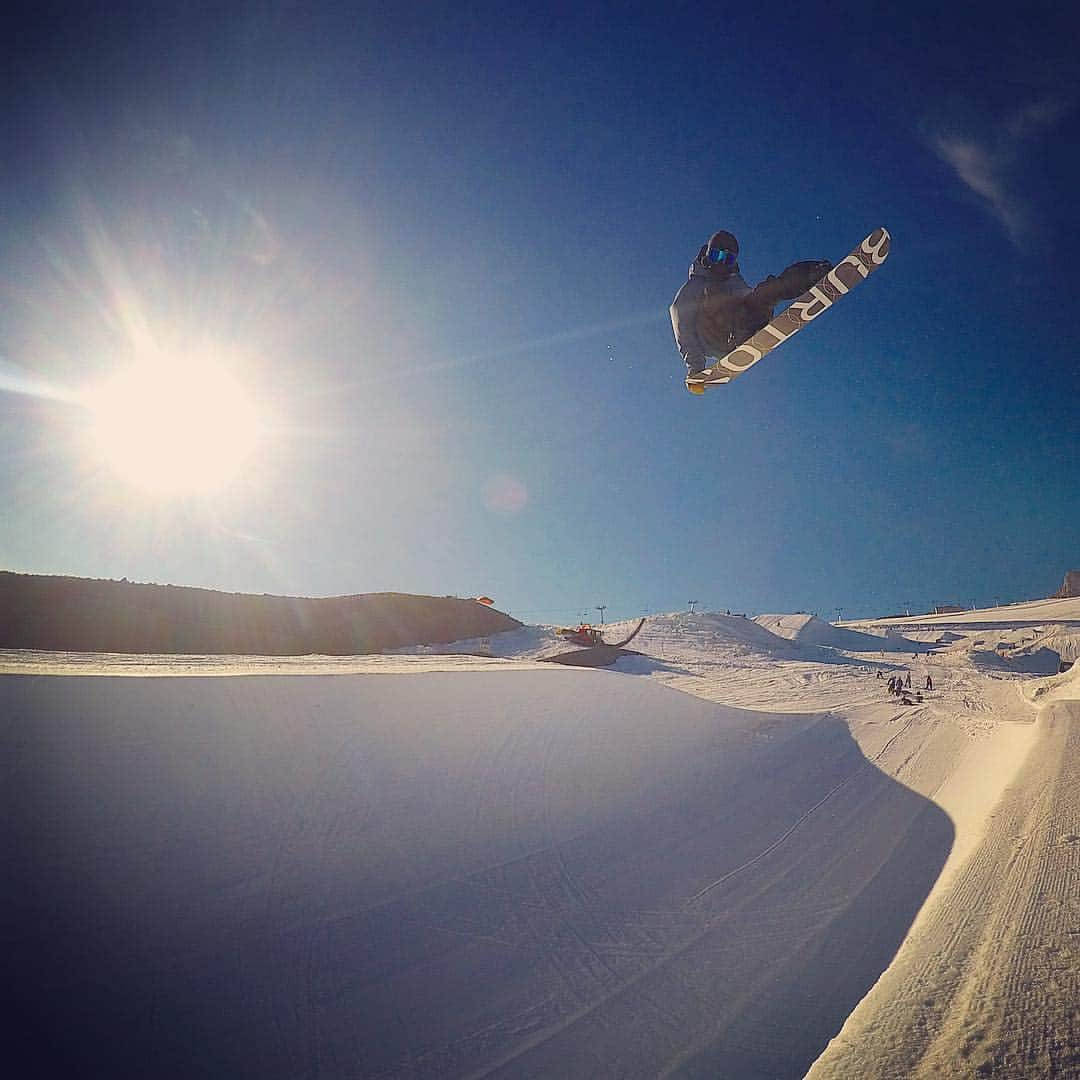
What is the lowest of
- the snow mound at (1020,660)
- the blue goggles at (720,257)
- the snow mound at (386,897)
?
the snow mound at (1020,660)

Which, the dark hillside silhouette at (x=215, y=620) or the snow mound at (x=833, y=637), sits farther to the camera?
the snow mound at (x=833, y=637)

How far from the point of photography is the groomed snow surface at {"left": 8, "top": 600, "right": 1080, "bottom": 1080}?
1.81 metres

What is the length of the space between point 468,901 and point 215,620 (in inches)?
638

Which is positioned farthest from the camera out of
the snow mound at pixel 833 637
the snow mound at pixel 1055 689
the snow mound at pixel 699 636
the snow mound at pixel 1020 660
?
the snow mound at pixel 833 637

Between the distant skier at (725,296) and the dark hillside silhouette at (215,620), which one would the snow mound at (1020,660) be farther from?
the distant skier at (725,296)

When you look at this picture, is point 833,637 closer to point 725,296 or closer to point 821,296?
point 821,296

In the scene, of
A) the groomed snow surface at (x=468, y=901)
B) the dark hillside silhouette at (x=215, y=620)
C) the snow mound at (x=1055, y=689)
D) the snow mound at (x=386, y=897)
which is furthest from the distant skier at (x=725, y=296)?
the dark hillside silhouette at (x=215, y=620)

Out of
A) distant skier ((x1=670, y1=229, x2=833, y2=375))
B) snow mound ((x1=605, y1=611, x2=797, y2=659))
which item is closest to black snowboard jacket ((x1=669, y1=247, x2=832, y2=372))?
distant skier ((x1=670, y1=229, x2=833, y2=375))

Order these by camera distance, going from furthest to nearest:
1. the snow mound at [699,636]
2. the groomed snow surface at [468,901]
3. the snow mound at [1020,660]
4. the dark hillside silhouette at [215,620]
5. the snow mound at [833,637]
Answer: the snow mound at [833,637], the snow mound at [699,636], the snow mound at [1020,660], the dark hillside silhouette at [215,620], the groomed snow surface at [468,901]

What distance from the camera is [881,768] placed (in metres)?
5.05

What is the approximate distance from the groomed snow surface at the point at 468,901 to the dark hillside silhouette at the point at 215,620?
37.4 ft

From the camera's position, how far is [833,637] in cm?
3325

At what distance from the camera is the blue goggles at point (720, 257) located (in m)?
5.10

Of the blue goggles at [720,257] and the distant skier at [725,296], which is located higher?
the blue goggles at [720,257]
